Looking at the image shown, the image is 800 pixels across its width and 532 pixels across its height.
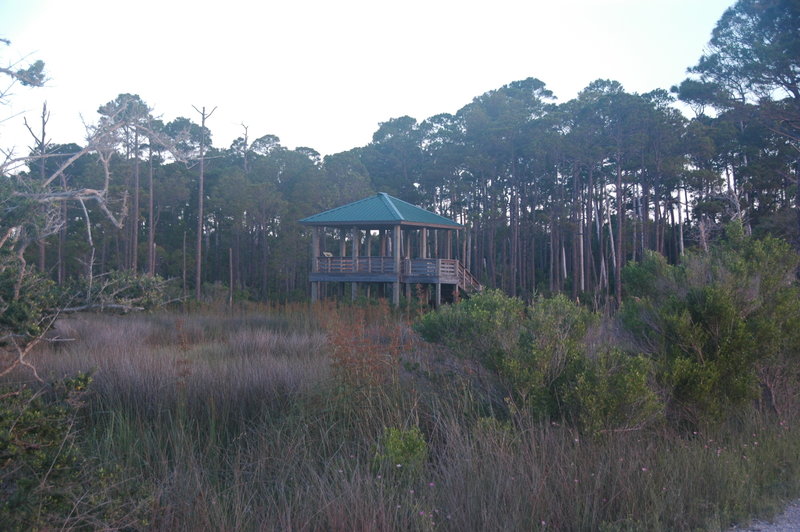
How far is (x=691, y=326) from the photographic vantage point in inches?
295

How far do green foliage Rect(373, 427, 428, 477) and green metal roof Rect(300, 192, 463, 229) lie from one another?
24597 mm

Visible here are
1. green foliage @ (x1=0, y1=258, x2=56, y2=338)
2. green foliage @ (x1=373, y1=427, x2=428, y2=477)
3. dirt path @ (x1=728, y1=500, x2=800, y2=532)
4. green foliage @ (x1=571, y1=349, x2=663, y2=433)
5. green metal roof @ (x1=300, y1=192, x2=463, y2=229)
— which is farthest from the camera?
green metal roof @ (x1=300, y1=192, x2=463, y2=229)

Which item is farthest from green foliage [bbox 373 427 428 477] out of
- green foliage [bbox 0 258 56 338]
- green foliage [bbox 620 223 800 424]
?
green foliage [bbox 0 258 56 338]

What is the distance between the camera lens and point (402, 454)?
562cm

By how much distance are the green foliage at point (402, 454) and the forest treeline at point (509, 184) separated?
22540 mm

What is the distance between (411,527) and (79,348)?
8.92 m

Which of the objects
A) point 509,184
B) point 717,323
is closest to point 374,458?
point 717,323

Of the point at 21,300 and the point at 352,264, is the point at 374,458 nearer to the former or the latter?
the point at 21,300

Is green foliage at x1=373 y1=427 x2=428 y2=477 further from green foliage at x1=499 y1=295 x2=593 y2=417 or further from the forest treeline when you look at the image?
the forest treeline

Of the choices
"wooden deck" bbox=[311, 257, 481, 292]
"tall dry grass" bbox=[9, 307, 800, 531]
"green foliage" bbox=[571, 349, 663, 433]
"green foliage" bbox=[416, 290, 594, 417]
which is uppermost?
"wooden deck" bbox=[311, 257, 481, 292]

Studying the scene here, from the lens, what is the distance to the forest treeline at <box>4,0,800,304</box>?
33000 millimetres

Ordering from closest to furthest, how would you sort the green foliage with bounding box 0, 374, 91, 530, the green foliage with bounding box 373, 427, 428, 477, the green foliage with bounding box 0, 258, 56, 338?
the green foliage with bounding box 0, 374, 91, 530
the green foliage with bounding box 373, 427, 428, 477
the green foliage with bounding box 0, 258, 56, 338

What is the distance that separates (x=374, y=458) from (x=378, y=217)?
25.8 m

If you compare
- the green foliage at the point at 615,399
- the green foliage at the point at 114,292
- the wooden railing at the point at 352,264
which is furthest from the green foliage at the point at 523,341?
the wooden railing at the point at 352,264
